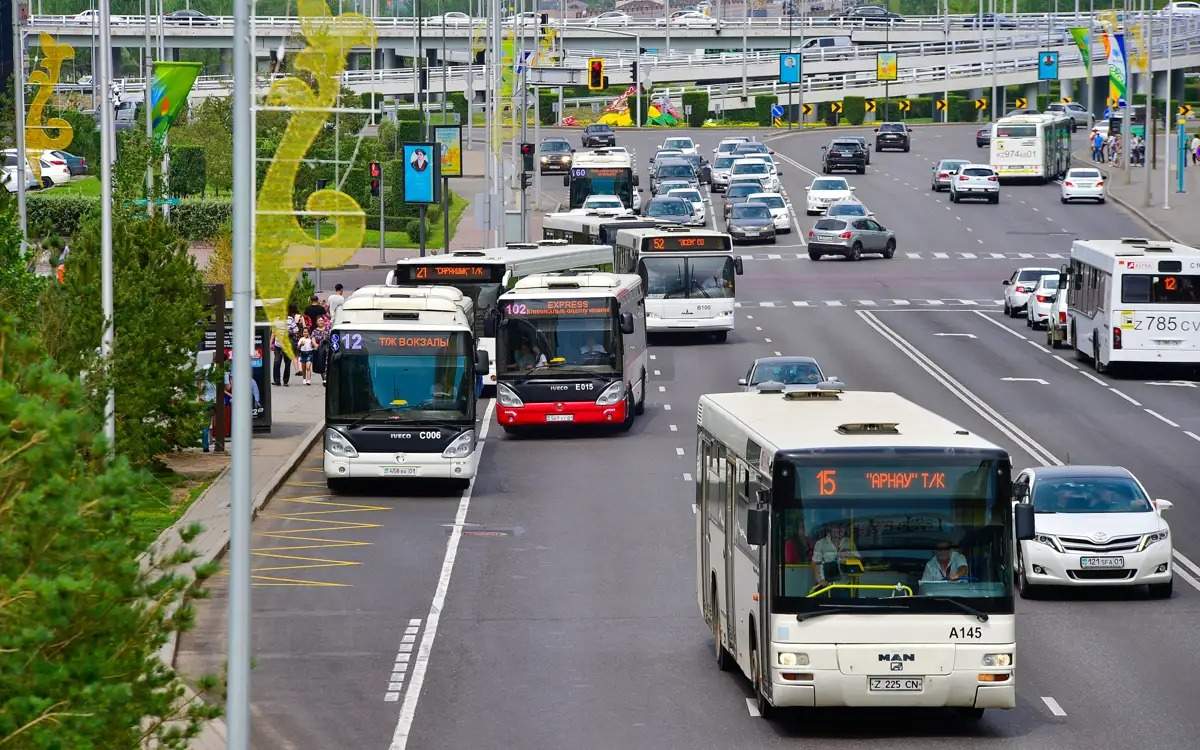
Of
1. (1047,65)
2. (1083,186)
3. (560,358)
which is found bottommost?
(560,358)

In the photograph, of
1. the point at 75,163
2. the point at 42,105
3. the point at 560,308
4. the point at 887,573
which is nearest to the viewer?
the point at 887,573

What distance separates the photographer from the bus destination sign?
37.2 meters

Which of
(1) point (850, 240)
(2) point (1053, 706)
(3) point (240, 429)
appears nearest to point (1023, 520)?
(2) point (1053, 706)

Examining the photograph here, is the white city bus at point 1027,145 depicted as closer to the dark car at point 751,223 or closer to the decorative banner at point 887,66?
the dark car at point 751,223

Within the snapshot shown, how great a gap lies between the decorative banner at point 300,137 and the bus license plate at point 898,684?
2071 centimetres

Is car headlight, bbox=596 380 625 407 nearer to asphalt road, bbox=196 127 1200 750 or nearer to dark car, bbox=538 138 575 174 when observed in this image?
asphalt road, bbox=196 127 1200 750

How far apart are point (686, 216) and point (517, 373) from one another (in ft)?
117

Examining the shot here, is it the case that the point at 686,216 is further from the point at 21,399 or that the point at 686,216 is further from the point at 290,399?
the point at 21,399

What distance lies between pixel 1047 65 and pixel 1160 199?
175 feet

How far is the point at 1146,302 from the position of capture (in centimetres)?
4481

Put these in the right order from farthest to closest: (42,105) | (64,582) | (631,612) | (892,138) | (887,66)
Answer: (887,66)
(892,138)
(42,105)
(631,612)
(64,582)

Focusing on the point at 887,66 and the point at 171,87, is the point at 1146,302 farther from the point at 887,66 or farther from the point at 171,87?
the point at 887,66

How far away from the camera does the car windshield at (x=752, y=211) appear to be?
78812 mm

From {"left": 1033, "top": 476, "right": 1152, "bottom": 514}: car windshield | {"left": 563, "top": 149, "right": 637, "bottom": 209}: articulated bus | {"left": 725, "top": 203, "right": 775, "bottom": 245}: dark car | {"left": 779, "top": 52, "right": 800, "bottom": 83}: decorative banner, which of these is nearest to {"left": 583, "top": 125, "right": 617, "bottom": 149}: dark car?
{"left": 779, "top": 52, "right": 800, "bottom": 83}: decorative banner
